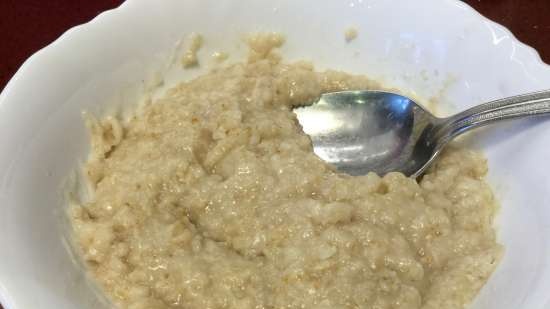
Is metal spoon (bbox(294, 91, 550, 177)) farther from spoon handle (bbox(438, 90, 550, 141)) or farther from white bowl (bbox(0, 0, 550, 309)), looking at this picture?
white bowl (bbox(0, 0, 550, 309))

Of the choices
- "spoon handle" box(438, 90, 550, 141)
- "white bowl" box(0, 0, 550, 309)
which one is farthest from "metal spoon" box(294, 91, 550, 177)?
"white bowl" box(0, 0, 550, 309)

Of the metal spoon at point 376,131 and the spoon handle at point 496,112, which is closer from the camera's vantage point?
the spoon handle at point 496,112

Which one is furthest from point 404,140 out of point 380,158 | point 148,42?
point 148,42

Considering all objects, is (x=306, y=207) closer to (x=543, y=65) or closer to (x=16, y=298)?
(x=16, y=298)

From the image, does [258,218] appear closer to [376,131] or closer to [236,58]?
[376,131]

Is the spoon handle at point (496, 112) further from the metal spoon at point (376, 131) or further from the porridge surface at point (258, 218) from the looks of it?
the porridge surface at point (258, 218)

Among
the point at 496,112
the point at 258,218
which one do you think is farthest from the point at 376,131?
the point at 258,218

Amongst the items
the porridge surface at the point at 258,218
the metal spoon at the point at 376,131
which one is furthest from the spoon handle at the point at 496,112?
the porridge surface at the point at 258,218
